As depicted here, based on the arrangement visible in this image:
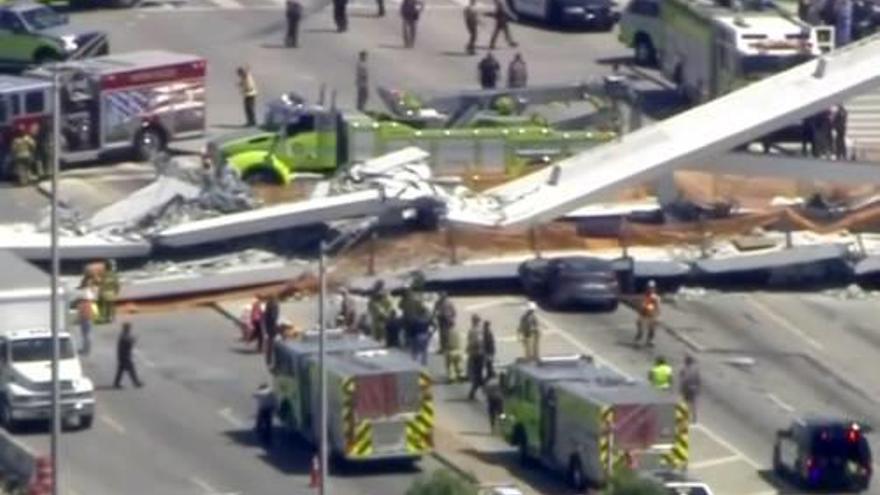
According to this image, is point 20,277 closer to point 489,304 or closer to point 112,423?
point 112,423

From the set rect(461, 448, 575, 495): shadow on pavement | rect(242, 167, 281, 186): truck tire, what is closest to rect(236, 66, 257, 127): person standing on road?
rect(242, 167, 281, 186): truck tire

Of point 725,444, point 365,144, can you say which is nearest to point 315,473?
point 725,444

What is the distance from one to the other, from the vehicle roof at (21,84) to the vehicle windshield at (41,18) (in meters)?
8.10

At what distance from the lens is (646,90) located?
112 m

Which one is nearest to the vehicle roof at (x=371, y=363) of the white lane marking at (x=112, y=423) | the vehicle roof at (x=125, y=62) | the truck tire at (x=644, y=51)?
the white lane marking at (x=112, y=423)

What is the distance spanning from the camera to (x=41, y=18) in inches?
4301

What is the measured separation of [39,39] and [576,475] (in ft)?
103

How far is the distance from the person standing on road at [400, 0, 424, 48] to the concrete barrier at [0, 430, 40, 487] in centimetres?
3524

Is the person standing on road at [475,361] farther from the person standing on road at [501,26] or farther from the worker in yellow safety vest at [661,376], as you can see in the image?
the person standing on road at [501,26]

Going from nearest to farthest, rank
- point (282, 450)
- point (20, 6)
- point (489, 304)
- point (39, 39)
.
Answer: point (282, 450), point (489, 304), point (39, 39), point (20, 6)

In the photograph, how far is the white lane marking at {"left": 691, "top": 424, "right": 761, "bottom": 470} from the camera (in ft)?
272

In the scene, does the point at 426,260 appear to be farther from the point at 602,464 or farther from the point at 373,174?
the point at 602,464

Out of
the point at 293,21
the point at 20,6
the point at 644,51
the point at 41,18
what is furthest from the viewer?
the point at 293,21

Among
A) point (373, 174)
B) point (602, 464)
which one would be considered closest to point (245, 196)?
point (373, 174)
